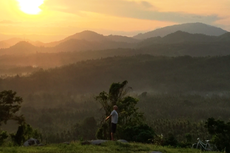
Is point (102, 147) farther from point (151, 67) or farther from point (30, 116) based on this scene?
point (151, 67)

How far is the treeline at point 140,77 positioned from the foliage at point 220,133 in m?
128

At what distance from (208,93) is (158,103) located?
5155 cm

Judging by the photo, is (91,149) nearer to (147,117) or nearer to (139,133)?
(139,133)

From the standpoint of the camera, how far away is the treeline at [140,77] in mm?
150625

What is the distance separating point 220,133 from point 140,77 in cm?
15702

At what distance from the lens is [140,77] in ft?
577

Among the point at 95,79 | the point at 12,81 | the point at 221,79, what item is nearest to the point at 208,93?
the point at 221,79

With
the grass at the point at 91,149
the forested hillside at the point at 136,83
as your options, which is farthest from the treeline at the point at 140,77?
the grass at the point at 91,149

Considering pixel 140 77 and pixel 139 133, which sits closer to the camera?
pixel 139 133

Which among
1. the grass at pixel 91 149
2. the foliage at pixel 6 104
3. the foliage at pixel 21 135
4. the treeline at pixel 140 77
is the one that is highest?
the treeline at pixel 140 77

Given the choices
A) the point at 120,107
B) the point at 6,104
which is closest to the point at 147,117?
the point at 120,107

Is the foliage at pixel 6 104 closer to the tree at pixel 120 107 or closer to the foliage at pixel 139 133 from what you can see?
the tree at pixel 120 107

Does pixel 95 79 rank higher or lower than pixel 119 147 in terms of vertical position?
higher

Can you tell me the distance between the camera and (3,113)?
2530cm
